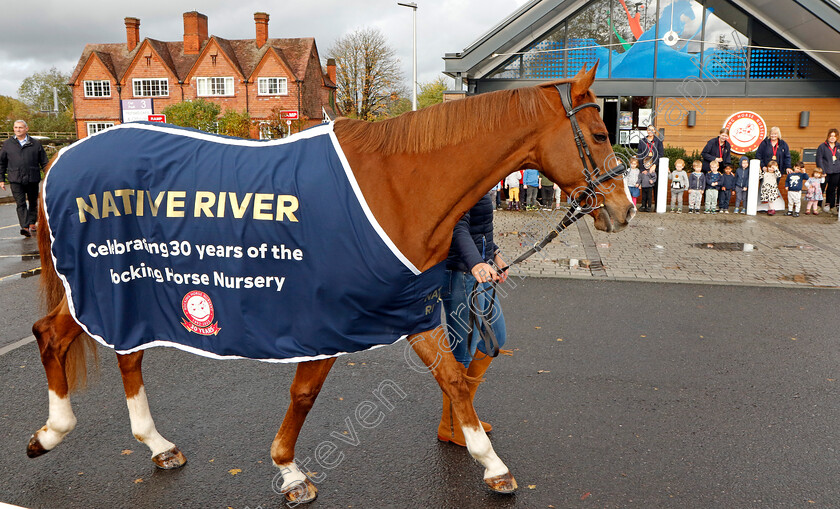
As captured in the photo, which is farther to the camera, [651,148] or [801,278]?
[651,148]

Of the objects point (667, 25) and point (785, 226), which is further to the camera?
point (667, 25)

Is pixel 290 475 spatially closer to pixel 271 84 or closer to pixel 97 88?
pixel 271 84

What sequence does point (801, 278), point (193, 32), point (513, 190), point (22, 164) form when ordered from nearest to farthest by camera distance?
point (801, 278) < point (22, 164) < point (513, 190) < point (193, 32)

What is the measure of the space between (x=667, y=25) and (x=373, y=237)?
1926 cm

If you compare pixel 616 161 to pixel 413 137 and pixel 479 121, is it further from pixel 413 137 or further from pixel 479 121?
pixel 413 137

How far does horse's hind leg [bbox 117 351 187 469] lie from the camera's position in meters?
3.53

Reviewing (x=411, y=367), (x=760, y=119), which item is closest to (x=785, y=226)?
(x=760, y=119)

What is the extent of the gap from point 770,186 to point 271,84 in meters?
36.7

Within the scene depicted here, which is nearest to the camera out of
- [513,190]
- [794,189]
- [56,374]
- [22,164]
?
[56,374]

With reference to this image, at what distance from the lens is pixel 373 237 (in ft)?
9.78

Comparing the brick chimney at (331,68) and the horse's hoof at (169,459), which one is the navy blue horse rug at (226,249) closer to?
the horse's hoof at (169,459)

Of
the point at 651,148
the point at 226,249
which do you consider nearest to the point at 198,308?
the point at 226,249

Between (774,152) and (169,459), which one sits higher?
(774,152)

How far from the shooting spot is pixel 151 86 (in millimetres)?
46375
